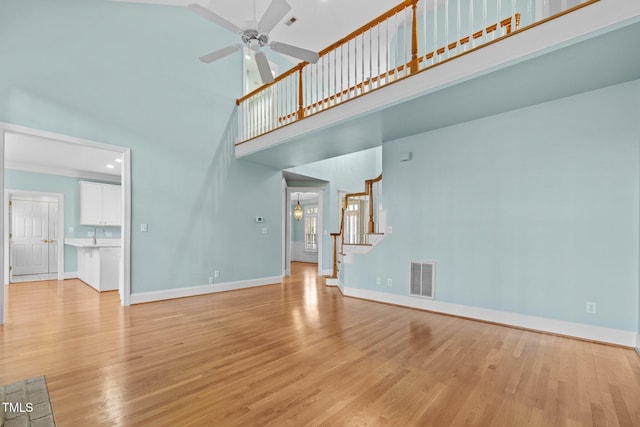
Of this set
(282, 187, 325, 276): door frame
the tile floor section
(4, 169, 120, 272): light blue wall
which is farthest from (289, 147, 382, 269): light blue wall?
the tile floor section

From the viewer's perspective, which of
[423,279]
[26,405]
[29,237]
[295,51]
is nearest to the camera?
[26,405]

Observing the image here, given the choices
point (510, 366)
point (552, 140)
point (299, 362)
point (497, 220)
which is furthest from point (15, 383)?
point (552, 140)

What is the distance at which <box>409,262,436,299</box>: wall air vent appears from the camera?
443cm

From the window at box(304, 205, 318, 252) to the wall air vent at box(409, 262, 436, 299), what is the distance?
25.0 feet

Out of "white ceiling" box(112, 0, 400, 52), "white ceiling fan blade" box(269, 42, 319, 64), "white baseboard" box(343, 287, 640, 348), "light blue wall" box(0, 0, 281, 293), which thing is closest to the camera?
"white baseboard" box(343, 287, 640, 348)

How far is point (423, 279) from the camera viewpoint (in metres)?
4.52

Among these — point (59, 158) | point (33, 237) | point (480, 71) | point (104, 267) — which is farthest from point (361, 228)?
point (33, 237)

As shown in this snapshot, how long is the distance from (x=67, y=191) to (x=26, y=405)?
7.13 m

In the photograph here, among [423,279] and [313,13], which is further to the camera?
[313,13]

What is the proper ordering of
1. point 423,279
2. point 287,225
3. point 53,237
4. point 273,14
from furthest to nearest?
point 287,225
point 53,237
point 423,279
point 273,14

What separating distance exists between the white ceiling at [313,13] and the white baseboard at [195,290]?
4.83 meters

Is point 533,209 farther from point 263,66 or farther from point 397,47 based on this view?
point 263,66

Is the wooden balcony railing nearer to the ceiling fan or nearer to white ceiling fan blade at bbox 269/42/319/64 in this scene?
white ceiling fan blade at bbox 269/42/319/64

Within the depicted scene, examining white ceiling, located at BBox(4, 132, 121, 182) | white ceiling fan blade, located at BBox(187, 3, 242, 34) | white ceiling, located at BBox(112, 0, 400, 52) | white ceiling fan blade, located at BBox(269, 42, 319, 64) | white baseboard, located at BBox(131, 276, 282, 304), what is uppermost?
white ceiling, located at BBox(112, 0, 400, 52)
